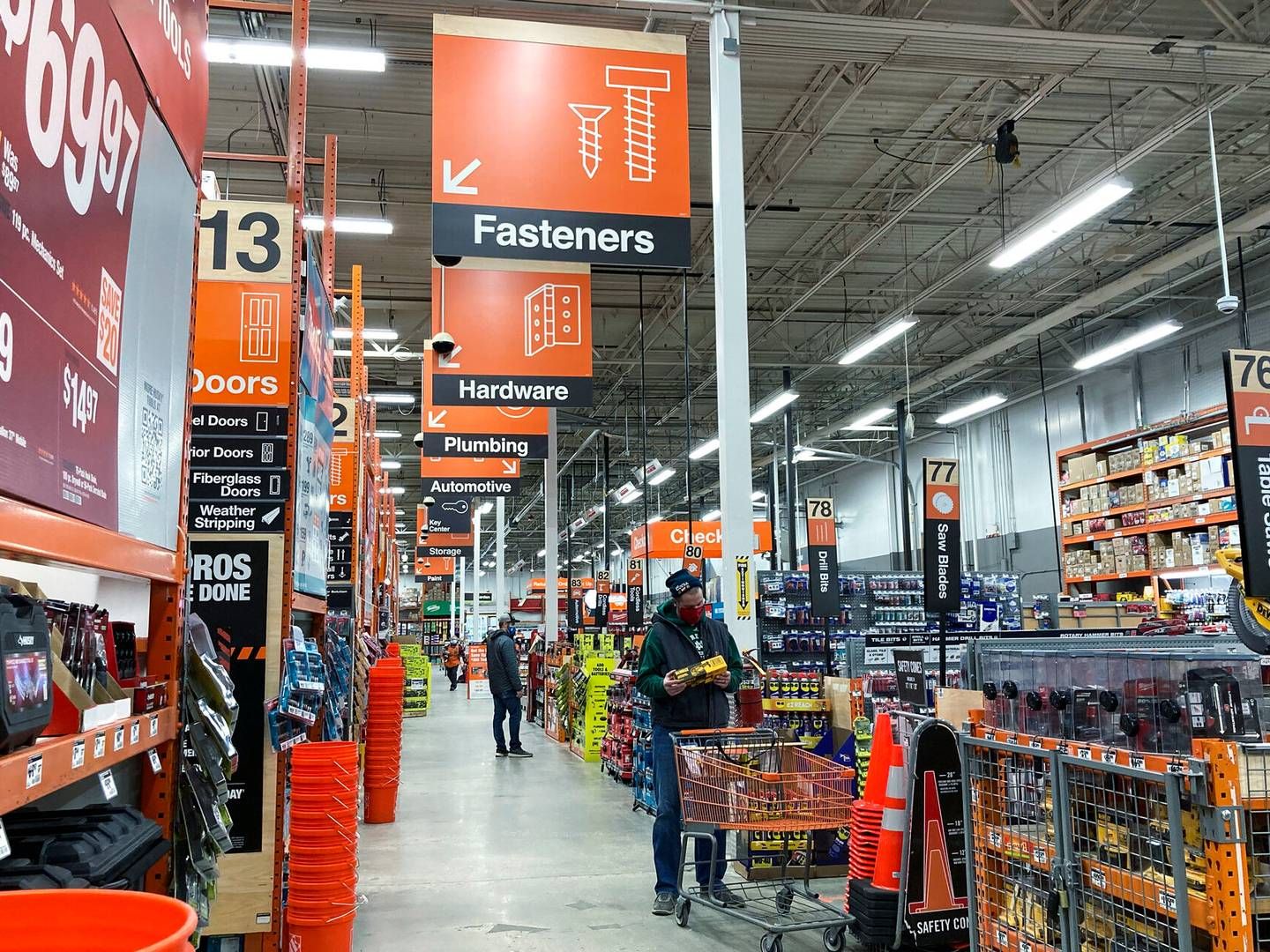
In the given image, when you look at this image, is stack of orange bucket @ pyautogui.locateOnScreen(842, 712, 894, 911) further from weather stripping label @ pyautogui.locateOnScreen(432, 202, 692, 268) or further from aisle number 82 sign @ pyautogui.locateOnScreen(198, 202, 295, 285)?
aisle number 82 sign @ pyautogui.locateOnScreen(198, 202, 295, 285)

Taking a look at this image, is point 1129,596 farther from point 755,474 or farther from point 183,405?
point 755,474

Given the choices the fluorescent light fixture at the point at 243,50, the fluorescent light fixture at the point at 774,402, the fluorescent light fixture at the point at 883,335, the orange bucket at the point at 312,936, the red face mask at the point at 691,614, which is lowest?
the orange bucket at the point at 312,936

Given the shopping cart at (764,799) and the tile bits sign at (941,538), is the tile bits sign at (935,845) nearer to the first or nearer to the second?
the shopping cart at (764,799)

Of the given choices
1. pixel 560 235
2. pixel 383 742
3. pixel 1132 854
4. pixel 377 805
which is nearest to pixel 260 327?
pixel 560 235

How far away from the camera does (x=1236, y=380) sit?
12.4 ft

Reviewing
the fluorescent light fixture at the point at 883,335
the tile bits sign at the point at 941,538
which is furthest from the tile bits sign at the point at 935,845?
the fluorescent light fixture at the point at 883,335

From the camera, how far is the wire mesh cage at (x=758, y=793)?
15.7 ft

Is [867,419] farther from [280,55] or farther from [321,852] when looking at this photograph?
[321,852]

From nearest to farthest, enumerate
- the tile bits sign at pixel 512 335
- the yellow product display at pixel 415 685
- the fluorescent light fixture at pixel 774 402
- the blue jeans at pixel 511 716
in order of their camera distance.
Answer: the tile bits sign at pixel 512 335
the blue jeans at pixel 511 716
the fluorescent light fixture at pixel 774 402
the yellow product display at pixel 415 685

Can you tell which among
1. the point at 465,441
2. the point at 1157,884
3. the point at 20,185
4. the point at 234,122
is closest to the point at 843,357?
the point at 465,441

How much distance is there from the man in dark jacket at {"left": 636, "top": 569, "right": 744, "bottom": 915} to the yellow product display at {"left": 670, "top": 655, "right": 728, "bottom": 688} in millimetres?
33

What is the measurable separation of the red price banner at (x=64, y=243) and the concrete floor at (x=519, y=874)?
3963mm

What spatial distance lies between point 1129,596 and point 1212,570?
50.4 inches

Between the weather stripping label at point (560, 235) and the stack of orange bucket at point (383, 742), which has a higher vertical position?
the weather stripping label at point (560, 235)
